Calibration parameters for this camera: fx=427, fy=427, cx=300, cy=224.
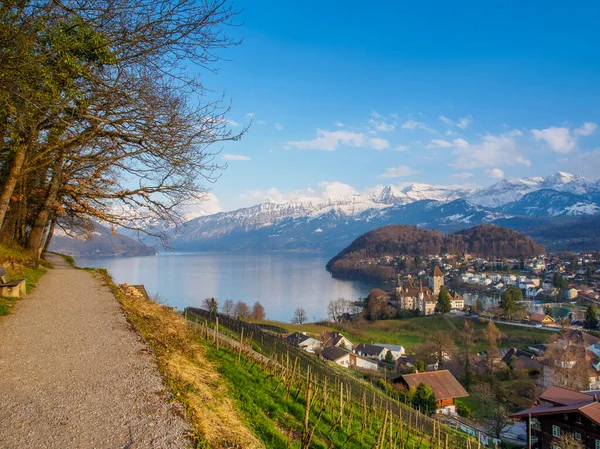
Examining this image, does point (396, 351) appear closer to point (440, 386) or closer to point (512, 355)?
point (512, 355)

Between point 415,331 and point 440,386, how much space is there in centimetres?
2272

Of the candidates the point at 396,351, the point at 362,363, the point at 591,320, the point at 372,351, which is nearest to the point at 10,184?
the point at 362,363

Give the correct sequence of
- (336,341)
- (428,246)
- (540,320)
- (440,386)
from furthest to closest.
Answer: (428,246)
(540,320)
(336,341)
(440,386)

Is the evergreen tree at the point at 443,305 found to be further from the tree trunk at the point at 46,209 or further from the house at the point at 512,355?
the tree trunk at the point at 46,209

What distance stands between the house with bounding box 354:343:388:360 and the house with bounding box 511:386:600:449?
14396 millimetres

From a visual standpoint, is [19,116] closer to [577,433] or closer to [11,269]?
[11,269]

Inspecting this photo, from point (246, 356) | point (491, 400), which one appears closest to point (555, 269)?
point (491, 400)

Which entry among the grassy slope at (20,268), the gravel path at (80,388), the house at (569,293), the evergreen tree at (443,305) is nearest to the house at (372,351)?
the evergreen tree at (443,305)

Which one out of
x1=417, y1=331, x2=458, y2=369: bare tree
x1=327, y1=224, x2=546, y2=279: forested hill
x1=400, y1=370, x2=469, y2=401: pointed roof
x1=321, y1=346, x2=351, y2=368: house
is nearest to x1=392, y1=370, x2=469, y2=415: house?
x1=400, y1=370, x2=469, y2=401: pointed roof

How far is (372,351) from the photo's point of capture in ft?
110

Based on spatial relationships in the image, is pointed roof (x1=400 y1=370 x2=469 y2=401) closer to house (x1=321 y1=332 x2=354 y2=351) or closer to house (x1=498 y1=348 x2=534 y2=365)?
house (x1=321 y1=332 x2=354 y2=351)

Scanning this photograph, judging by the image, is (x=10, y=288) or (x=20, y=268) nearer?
(x=10, y=288)

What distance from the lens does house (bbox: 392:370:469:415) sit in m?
22.0

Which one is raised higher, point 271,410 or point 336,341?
point 271,410
